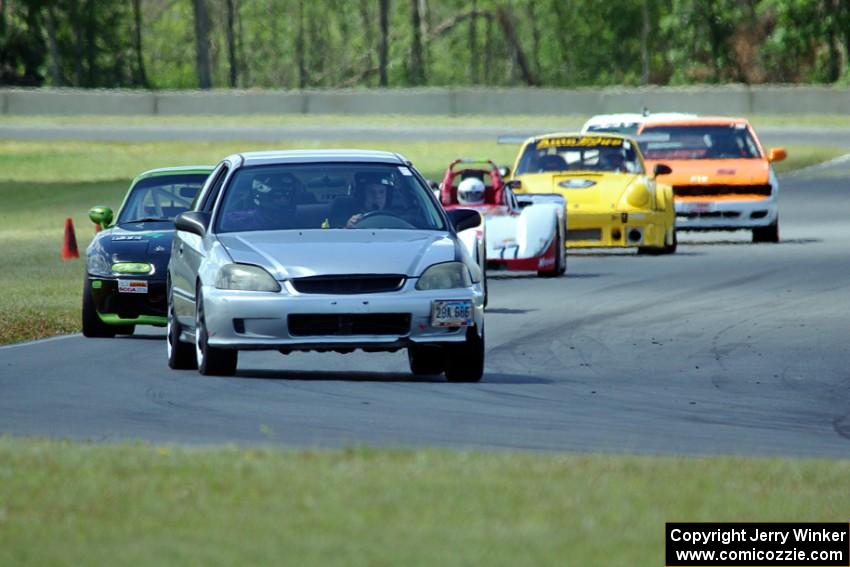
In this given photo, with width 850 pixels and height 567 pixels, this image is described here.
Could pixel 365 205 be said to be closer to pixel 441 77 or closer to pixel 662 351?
pixel 662 351

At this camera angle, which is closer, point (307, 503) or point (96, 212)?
point (307, 503)

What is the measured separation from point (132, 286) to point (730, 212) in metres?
13.1

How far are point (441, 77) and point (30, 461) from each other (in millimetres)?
121839

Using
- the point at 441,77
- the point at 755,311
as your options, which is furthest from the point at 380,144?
the point at 441,77

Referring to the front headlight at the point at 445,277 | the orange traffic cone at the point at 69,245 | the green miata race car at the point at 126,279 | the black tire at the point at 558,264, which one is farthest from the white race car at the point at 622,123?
the front headlight at the point at 445,277

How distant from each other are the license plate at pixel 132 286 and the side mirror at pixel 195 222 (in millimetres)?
2885

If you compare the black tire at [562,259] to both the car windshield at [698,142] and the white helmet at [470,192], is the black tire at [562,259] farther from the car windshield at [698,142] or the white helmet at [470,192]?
the car windshield at [698,142]

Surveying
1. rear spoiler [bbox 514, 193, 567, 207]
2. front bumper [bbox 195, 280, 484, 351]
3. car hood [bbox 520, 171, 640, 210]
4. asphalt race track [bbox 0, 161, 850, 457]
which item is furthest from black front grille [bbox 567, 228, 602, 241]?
front bumper [bbox 195, 280, 484, 351]

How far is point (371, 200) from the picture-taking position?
13.6m

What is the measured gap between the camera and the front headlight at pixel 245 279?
12.6m

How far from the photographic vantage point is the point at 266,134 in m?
61.2

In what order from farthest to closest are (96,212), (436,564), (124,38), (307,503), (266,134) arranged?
(124,38) → (266,134) → (96,212) → (307,503) → (436,564)

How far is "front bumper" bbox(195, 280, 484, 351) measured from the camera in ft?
40.9

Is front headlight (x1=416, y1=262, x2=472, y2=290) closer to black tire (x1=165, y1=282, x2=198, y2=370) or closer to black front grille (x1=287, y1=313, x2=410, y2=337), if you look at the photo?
black front grille (x1=287, y1=313, x2=410, y2=337)
